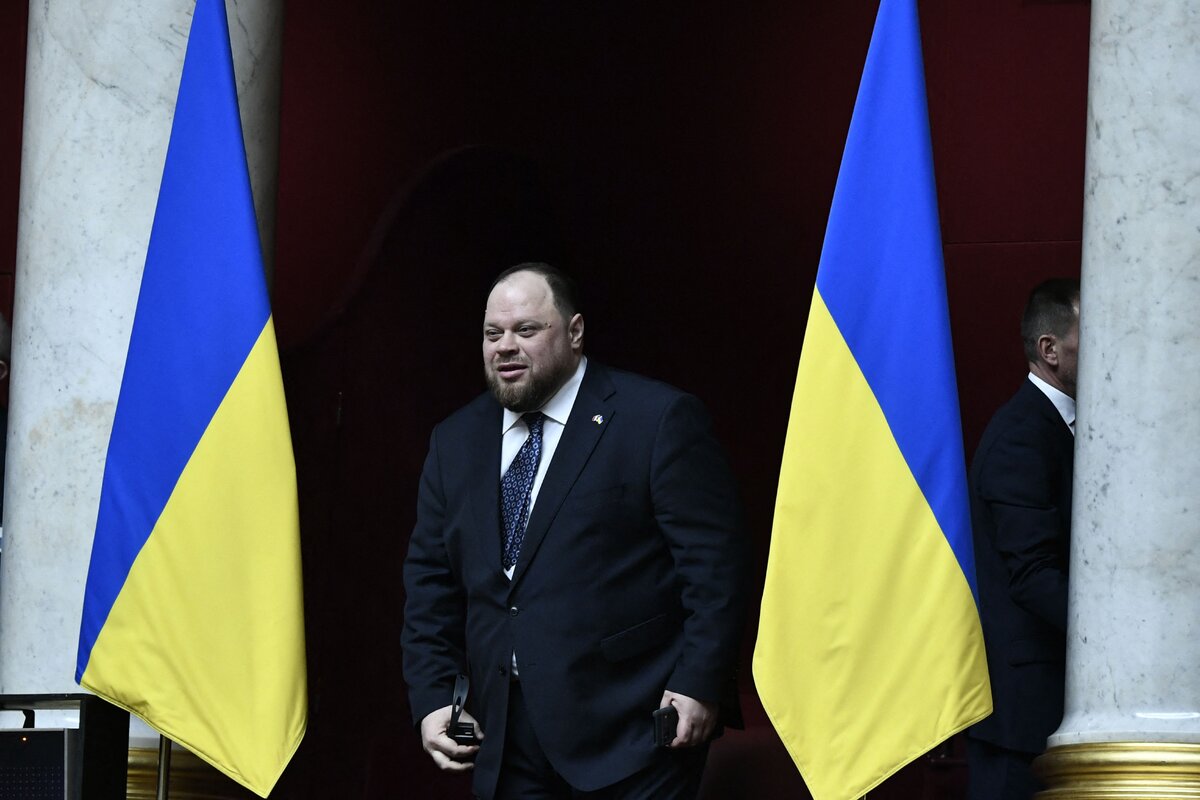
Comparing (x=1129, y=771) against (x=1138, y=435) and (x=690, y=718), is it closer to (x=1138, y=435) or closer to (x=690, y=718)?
(x=1138, y=435)

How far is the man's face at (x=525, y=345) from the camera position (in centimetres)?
433

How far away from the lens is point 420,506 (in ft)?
14.7

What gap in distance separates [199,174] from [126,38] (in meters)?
0.52

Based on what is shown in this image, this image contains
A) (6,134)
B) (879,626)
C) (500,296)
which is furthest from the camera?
(6,134)

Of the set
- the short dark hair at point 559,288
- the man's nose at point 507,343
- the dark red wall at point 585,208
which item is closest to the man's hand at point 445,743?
the man's nose at point 507,343

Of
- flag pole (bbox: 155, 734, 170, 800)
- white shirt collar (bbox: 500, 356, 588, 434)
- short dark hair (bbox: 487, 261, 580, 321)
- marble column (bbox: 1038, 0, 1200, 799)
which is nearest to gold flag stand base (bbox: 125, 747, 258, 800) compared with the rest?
→ flag pole (bbox: 155, 734, 170, 800)

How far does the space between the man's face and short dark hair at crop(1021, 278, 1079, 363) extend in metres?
1.08

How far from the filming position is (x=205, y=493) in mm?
4332

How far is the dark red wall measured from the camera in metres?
5.70

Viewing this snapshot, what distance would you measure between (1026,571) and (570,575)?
0.97m

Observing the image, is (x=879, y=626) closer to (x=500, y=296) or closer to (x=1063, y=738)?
(x=1063, y=738)

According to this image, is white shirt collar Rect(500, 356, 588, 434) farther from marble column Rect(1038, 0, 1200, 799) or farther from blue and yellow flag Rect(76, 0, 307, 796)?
marble column Rect(1038, 0, 1200, 799)

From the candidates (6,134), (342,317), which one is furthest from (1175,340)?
(6,134)

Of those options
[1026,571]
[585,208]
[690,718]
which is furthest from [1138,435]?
[585,208]
